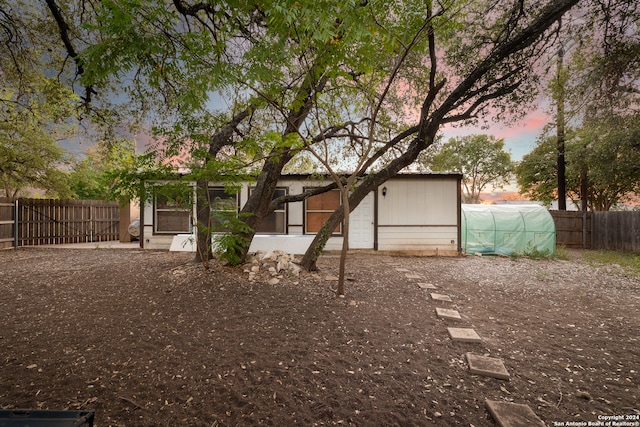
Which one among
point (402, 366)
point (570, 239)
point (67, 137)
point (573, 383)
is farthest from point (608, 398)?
point (67, 137)

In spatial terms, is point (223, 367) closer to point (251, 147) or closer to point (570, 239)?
point (251, 147)

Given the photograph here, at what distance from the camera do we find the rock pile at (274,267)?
4824 mm

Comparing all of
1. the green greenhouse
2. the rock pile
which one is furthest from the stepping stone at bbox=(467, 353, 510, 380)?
the green greenhouse

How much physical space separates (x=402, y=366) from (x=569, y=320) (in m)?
2.68

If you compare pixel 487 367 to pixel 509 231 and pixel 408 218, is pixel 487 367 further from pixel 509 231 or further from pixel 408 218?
pixel 509 231

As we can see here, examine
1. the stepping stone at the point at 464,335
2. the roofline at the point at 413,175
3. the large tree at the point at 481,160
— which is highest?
the large tree at the point at 481,160

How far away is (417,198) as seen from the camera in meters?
8.68

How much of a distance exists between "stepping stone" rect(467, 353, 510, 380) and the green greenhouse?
717 cm

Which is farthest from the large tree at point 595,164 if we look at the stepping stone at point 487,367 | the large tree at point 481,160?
the stepping stone at point 487,367

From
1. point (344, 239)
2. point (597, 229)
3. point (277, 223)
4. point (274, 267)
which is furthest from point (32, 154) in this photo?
point (597, 229)

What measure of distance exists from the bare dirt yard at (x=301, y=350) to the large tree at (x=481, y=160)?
16907 mm

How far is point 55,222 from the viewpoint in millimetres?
10297

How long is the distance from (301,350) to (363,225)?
6403 mm

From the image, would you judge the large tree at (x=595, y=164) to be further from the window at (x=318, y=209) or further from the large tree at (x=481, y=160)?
the window at (x=318, y=209)
